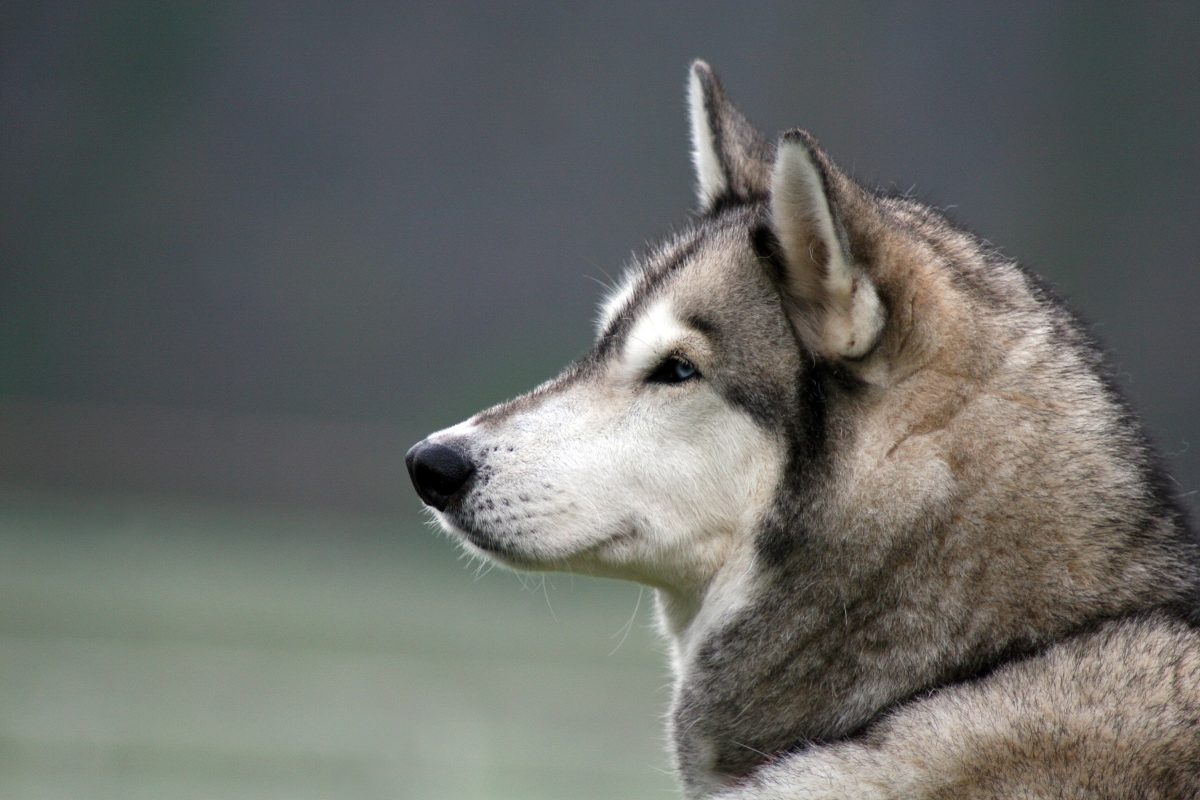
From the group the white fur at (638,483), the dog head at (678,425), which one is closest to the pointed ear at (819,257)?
the dog head at (678,425)

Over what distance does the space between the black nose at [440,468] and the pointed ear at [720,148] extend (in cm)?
98

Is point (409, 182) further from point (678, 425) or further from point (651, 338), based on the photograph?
point (678, 425)

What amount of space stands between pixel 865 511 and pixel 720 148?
3.96 ft

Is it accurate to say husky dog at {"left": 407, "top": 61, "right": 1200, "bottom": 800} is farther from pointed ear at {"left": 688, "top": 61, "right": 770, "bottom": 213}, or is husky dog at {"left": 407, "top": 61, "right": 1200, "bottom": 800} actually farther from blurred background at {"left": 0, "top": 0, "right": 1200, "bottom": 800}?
blurred background at {"left": 0, "top": 0, "right": 1200, "bottom": 800}

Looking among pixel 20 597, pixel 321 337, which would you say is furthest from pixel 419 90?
pixel 20 597

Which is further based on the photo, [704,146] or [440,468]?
[704,146]

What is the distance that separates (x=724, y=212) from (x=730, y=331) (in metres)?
0.55

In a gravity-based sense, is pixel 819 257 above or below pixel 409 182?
below

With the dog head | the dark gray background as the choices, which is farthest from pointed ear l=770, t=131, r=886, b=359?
the dark gray background

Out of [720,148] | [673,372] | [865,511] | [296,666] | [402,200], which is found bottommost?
[865,511]

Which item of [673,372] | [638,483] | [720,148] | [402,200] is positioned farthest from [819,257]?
[402,200]

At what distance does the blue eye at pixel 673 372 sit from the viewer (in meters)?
3.15

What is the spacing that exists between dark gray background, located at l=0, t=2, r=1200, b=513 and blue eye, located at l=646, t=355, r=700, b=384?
8073 mm

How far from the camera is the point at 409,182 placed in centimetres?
1164
